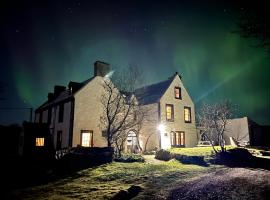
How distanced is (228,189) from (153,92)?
2483 centimetres

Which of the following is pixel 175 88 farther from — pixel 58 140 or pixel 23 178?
pixel 23 178

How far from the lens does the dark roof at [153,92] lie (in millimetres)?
31734

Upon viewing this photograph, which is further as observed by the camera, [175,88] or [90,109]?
[175,88]

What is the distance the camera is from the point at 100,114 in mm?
27984

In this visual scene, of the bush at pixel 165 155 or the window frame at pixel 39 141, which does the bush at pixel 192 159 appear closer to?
the bush at pixel 165 155

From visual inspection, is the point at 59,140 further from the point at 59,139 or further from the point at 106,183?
the point at 106,183

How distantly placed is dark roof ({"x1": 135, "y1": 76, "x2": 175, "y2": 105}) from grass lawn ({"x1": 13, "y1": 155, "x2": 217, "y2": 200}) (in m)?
15.0

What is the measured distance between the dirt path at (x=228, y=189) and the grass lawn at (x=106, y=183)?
3.76 ft

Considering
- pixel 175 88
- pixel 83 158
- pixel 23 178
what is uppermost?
pixel 175 88

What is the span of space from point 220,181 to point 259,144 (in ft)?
83.6

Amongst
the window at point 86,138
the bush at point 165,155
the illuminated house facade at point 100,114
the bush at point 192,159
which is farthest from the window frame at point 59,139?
the bush at point 192,159

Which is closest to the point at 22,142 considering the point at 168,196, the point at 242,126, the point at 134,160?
the point at 134,160

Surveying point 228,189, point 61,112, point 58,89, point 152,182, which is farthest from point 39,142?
point 228,189

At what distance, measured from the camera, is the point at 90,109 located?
2719cm
